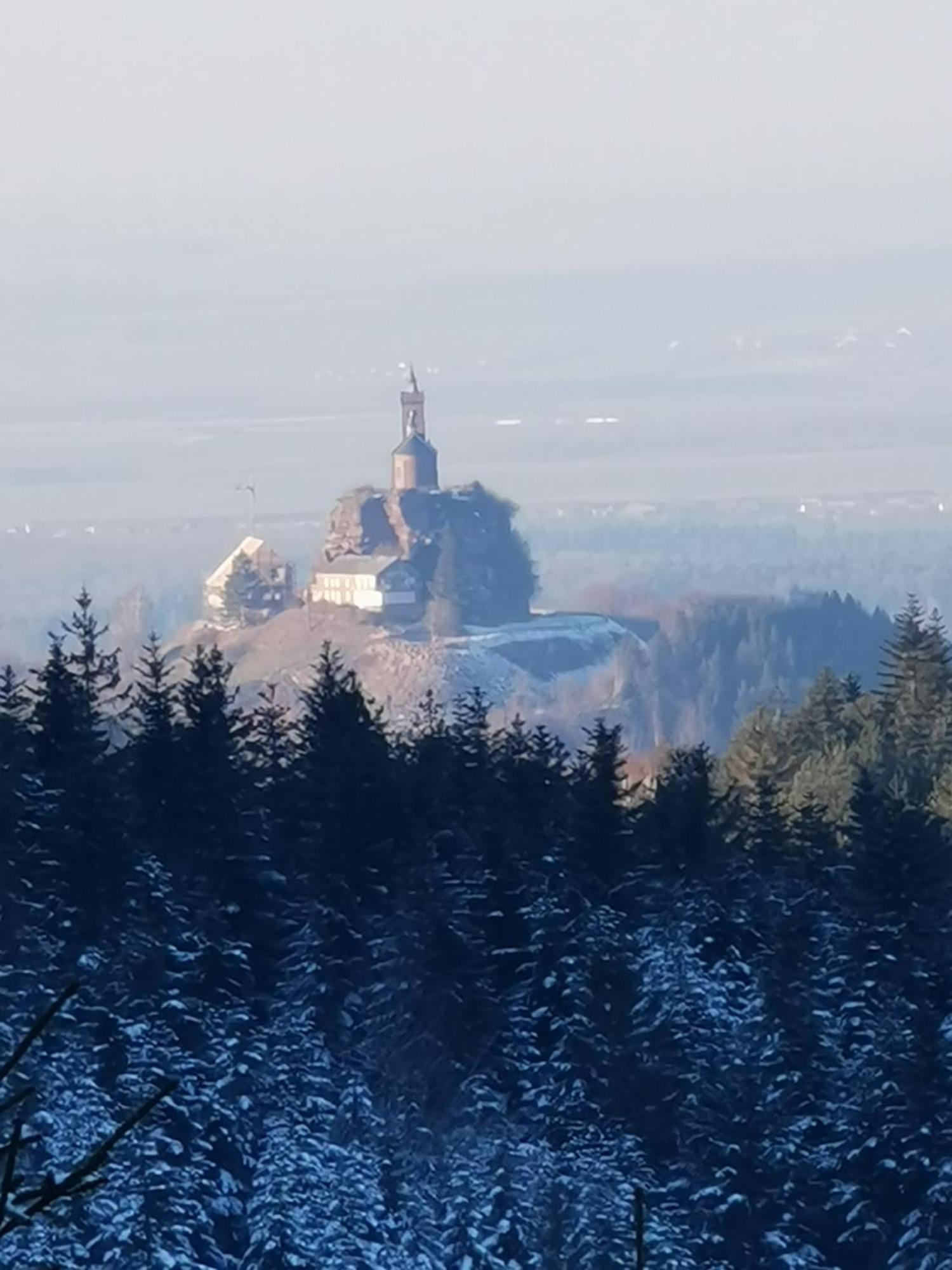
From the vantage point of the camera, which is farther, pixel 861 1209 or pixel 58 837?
pixel 58 837

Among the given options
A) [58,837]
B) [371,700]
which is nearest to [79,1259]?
[58,837]

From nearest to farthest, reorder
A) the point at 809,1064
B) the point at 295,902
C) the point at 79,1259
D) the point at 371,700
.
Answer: the point at 79,1259 < the point at 809,1064 < the point at 295,902 < the point at 371,700

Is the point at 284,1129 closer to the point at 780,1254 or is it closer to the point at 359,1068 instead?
the point at 359,1068

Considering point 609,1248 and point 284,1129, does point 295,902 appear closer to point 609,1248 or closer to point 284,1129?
point 284,1129

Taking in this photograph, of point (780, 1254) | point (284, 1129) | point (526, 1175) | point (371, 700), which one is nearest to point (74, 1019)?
point (284, 1129)

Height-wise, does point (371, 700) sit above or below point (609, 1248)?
above

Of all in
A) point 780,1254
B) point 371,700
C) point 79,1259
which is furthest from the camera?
point 371,700
